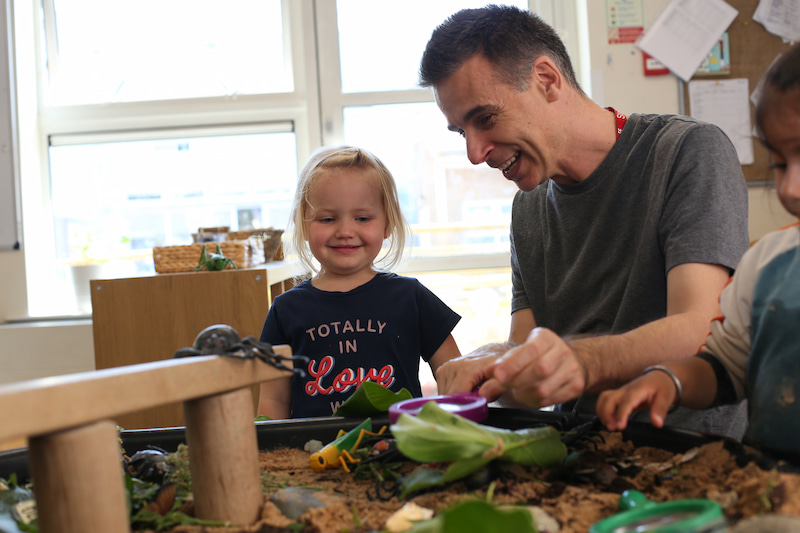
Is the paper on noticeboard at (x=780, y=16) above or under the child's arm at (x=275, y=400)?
above

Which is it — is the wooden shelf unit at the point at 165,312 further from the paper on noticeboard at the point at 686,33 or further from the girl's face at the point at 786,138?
the paper on noticeboard at the point at 686,33

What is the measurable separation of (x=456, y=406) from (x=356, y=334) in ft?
2.26

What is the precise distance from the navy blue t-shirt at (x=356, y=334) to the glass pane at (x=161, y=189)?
4.88 feet

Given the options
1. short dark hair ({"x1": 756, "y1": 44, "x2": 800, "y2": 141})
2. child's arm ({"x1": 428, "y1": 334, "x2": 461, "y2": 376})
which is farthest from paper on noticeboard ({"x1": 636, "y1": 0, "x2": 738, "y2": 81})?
short dark hair ({"x1": 756, "y1": 44, "x2": 800, "y2": 141})

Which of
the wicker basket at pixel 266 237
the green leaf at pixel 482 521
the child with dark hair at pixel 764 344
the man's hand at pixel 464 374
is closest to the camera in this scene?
the green leaf at pixel 482 521

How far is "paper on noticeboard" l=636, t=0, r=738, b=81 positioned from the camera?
2.40 metres

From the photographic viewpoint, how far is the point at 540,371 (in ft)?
1.96

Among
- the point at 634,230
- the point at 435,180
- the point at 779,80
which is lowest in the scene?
the point at 634,230

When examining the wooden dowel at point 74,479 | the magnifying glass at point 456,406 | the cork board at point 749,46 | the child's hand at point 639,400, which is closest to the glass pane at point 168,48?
the cork board at point 749,46

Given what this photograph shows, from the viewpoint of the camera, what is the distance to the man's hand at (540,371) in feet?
1.95

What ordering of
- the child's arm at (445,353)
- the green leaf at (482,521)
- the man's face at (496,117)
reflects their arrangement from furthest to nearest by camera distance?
the child's arm at (445,353) < the man's face at (496,117) < the green leaf at (482,521)

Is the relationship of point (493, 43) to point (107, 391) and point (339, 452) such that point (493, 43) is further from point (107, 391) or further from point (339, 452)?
point (107, 391)

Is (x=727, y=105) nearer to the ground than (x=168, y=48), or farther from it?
nearer to the ground

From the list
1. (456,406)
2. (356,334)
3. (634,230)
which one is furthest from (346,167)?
(456,406)
